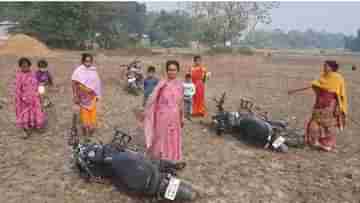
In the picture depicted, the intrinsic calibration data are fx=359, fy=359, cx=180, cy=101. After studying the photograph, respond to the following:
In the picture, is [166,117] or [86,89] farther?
[86,89]

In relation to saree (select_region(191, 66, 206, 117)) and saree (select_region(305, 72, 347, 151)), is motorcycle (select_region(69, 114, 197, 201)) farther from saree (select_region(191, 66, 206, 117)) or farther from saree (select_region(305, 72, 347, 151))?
saree (select_region(191, 66, 206, 117))

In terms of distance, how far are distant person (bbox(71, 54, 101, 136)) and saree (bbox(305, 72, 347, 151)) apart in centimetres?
399

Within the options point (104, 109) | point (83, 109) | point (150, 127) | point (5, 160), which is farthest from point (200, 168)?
point (104, 109)

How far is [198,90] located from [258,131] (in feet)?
8.91

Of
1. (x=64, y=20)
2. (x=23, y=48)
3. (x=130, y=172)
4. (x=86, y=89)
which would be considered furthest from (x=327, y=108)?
(x=64, y=20)

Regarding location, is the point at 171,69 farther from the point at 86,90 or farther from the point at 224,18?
the point at 224,18

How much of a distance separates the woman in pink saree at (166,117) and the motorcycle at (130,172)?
463mm

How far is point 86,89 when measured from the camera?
6.34m

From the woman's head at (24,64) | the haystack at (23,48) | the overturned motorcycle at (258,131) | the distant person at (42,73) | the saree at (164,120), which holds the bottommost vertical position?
the overturned motorcycle at (258,131)

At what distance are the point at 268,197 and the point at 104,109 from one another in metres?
5.89

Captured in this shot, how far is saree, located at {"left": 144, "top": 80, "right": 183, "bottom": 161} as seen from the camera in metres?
5.00

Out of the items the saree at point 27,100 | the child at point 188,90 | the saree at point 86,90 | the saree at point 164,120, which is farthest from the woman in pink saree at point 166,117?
the child at point 188,90

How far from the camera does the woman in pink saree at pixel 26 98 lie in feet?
21.2

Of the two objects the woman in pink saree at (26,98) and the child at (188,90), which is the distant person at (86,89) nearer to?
the woman in pink saree at (26,98)
